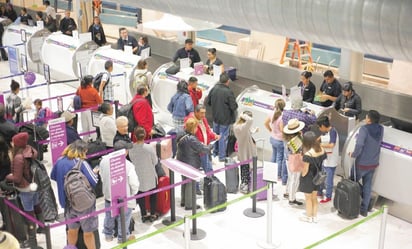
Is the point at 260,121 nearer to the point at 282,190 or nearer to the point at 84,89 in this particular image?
the point at 282,190

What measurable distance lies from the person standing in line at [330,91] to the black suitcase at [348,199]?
198 centimetres

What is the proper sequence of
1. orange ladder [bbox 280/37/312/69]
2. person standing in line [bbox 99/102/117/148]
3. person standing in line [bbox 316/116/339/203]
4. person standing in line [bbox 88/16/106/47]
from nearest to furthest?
person standing in line [bbox 316/116/339/203]
person standing in line [bbox 99/102/117/148]
person standing in line [bbox 88/16/106/47]
orange ladder [bbox 280/37/312/69]

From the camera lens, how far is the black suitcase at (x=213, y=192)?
26.4 feet

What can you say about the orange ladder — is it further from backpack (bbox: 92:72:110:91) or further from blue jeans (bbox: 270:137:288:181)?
blue jeans (bbox: 270:137:288:181)

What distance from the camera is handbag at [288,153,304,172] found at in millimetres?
7887

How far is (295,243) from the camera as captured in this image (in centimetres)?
746

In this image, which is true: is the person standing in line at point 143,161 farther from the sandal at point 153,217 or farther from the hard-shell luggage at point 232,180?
the hard-shell luggage at point 232,180

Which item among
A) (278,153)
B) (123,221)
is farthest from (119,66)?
(123,221)

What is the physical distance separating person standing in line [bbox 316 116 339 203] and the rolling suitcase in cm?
42

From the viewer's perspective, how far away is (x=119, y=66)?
40.4ft

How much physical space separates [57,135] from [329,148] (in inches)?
145

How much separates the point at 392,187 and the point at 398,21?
13.1 feet

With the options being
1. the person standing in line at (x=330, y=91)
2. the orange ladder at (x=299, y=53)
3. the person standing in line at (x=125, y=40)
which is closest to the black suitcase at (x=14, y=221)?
the person standing in line at (x=330, y=91)

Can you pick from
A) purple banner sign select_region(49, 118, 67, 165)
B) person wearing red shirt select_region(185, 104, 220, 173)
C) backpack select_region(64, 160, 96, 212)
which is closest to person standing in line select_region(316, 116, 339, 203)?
person wearing red shirt select_region(185, 104, 220, 173)
